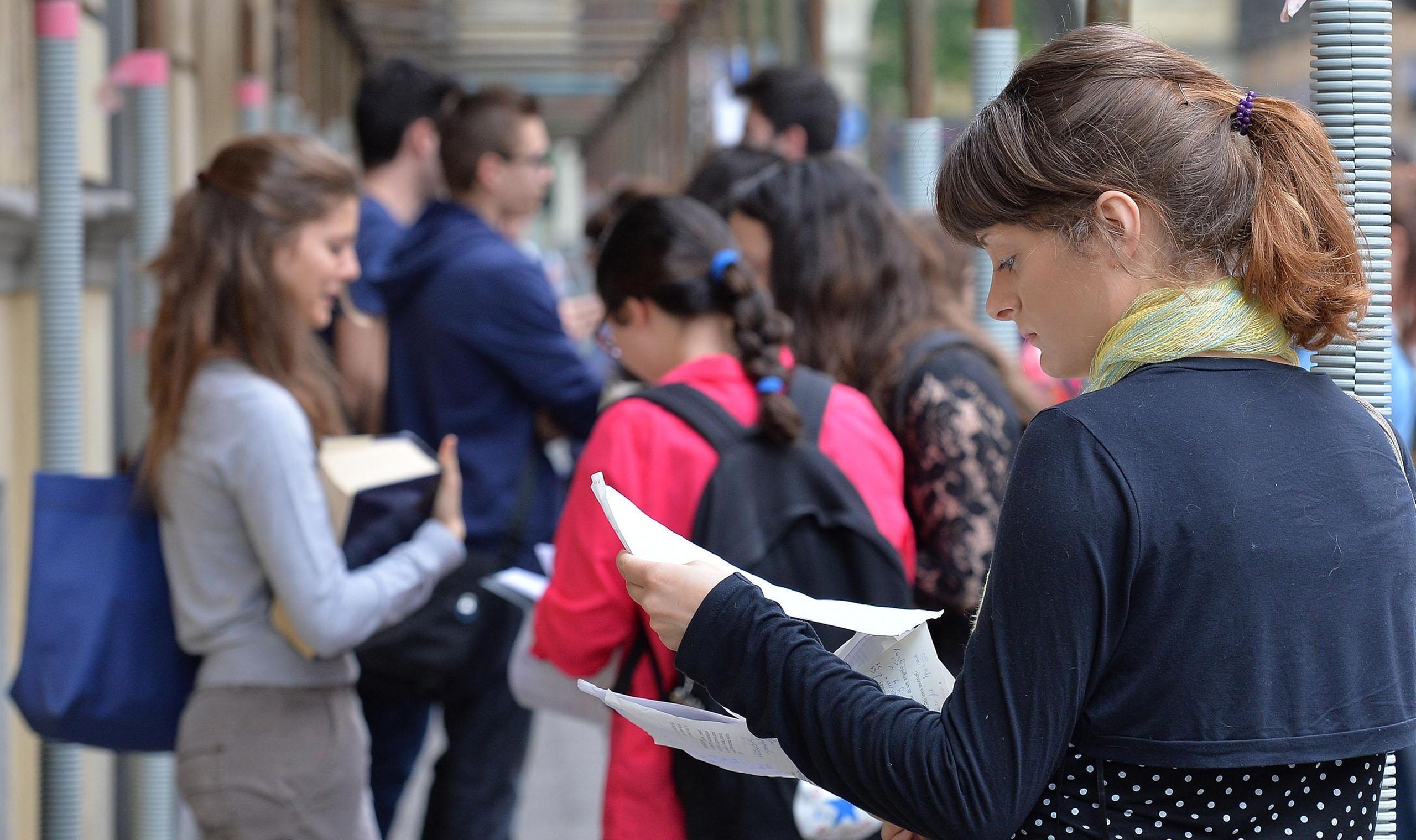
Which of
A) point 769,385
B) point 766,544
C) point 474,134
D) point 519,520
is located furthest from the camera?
point 474,134

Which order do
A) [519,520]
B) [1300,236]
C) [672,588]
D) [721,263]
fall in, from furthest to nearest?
[519,520] → [721,263] → [672,588] → [1300,236]

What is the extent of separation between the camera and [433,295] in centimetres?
336

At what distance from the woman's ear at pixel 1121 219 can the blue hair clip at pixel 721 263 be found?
1.11 meters

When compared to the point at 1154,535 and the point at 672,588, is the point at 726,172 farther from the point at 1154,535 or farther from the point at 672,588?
the point at 1154,535

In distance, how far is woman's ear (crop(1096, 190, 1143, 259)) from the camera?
122cm

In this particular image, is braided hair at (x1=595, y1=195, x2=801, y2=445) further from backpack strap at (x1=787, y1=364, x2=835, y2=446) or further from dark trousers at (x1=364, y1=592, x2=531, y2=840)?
dark trousers at (x1=364, y1=592, x2=531, y2=840)

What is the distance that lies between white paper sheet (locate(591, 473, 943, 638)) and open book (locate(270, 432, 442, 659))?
3.88 ft

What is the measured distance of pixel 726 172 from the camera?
11.9ft

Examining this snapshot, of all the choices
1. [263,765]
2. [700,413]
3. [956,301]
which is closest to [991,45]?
[956,301]

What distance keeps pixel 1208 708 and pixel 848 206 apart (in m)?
1.76

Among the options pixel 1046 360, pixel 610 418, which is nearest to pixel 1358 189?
pixel 1046 360

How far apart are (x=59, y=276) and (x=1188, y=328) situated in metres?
2.28

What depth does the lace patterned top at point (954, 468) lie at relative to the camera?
2.51 m

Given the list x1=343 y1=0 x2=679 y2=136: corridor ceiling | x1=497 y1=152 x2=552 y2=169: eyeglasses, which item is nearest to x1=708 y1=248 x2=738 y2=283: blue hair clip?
x1=497 y1=152 x2=552 y2=169: eyeglasses
